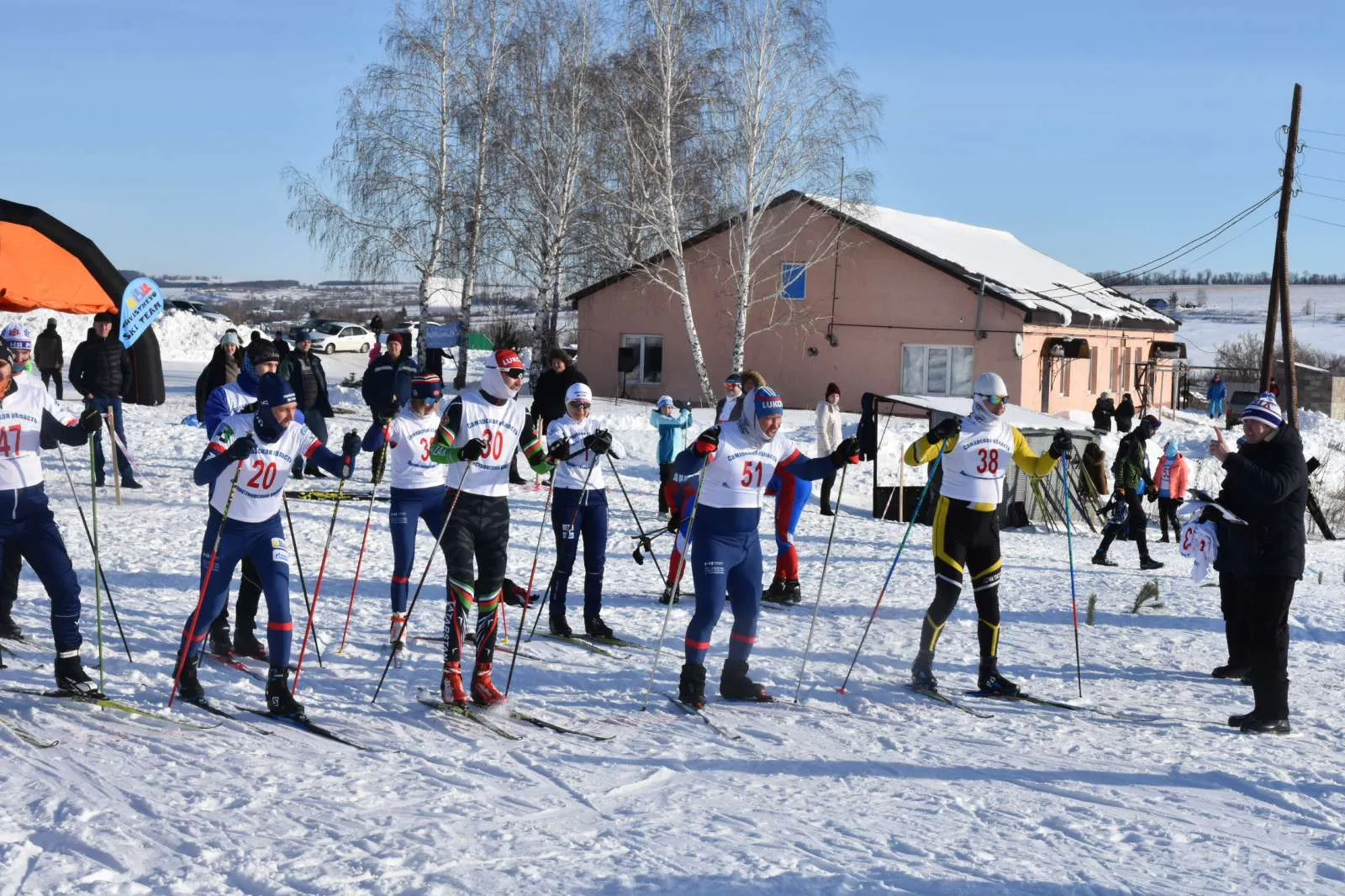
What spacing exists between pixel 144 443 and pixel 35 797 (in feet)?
44.6

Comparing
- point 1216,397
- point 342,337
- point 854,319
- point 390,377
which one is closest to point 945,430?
point 390,377

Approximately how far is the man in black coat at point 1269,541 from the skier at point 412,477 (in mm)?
4515

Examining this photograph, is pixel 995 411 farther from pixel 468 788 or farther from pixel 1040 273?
pixel 1040 273

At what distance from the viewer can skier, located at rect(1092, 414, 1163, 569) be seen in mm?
13312

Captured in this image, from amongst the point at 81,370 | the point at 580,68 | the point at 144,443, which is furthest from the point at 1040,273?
the point at 81,370

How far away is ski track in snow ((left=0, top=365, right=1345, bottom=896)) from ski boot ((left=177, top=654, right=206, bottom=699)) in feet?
0.40

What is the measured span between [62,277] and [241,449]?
32.4 feet

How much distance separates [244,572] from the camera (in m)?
7.46

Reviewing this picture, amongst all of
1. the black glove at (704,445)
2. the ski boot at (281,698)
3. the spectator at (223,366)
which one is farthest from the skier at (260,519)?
the spectator at (223,366)

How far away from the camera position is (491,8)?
1105 inches

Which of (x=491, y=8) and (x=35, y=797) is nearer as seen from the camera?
(x=35, y=797)

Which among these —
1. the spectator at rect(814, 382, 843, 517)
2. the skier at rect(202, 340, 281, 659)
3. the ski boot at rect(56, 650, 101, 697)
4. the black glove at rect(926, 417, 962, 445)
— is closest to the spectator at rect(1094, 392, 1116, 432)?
the spectator at rect(814, 382, 843, 517)

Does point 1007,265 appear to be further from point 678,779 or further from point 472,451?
point 678,779

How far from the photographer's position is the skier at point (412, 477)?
7762 millimetres
